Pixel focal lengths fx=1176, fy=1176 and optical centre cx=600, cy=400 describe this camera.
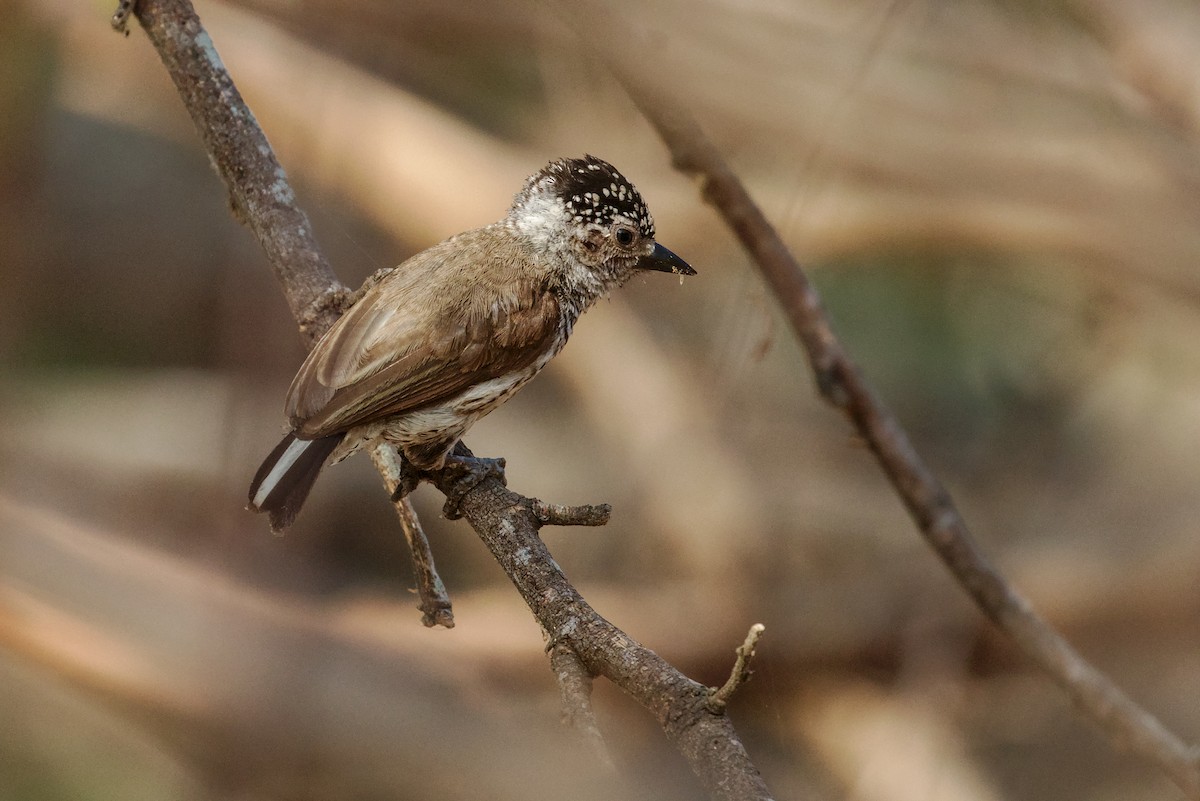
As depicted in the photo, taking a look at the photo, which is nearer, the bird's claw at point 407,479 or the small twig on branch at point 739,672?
the small twig on branch at point 739,672

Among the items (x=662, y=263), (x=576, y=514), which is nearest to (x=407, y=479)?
(x=576, y=514)

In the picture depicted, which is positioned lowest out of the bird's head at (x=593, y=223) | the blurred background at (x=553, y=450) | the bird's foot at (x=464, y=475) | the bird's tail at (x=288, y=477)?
the bird's tail at (x=288, y=477)

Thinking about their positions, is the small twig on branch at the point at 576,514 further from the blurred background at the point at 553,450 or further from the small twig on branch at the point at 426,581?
the blurred background at the point at 553,450

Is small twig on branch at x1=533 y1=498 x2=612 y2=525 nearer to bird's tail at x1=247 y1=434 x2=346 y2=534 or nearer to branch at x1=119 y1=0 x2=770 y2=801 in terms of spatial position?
branch at x1=119 y1=0 x2=770 y2=801

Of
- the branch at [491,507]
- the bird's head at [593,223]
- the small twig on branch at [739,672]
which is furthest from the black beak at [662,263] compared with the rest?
the small twig on branch at [739,672]

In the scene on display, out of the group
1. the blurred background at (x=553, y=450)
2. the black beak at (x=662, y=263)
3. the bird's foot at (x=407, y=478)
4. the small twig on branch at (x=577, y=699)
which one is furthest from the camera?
the blurred background at (x=553, y=450)

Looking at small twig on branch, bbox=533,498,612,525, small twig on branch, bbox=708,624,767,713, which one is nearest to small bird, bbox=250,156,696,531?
small twig on branch, bbox=533,498,612,525

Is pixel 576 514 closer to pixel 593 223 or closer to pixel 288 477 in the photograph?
pixel 288 477
